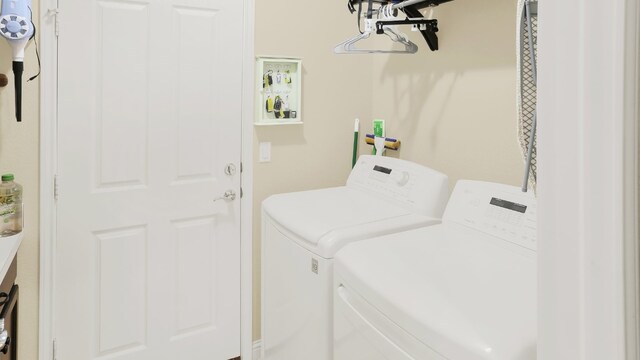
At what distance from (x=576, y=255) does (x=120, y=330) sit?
214 centimetres

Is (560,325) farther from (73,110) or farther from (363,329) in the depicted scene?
(73,110)

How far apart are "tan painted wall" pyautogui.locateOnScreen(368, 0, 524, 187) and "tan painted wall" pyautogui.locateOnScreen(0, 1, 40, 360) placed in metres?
1.82

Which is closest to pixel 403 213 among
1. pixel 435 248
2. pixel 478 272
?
pixel 435 248

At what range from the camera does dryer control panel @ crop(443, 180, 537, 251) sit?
54.9 inches

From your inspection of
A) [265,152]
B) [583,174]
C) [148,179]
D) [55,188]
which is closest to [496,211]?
[583,174]

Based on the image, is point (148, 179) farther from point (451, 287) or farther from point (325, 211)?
point (451, 287)

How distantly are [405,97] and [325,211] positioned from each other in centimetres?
92

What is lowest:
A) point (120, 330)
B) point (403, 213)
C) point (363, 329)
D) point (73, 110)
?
point (120, 330)

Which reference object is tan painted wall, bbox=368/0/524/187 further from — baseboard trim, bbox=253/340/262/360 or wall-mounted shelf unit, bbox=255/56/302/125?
baseboard trim, bbox=253/340/262/360

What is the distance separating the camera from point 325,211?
1.88 metres

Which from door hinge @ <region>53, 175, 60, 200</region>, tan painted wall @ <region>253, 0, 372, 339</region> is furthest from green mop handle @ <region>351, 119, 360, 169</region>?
door hinge @ <region>53, 175, 60, 200</region>

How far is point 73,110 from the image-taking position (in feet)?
6.13

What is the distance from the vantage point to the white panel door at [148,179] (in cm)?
190

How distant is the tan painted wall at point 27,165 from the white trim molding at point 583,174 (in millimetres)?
1985
